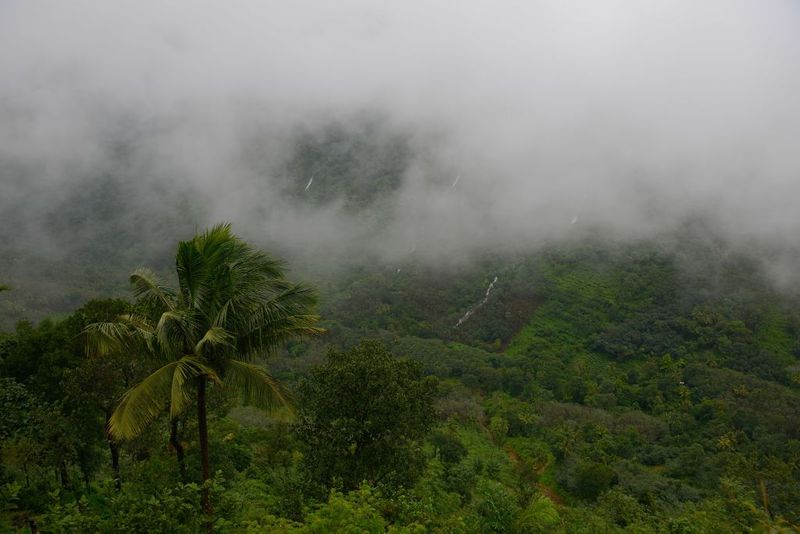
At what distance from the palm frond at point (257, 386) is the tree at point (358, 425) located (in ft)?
15.4

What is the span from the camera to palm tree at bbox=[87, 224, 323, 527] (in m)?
8.48

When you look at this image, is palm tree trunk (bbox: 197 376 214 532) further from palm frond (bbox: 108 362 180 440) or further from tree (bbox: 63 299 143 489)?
tree (bbox: 63 299 143 489)

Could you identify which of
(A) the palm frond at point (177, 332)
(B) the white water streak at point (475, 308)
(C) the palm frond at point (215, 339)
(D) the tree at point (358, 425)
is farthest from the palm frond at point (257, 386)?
(B) the white water streak at point (475, 308)

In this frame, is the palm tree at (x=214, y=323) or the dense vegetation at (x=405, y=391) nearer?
the palm tree at (x=214, y=323)

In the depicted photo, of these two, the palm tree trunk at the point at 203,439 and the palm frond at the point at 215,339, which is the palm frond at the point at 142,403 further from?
the palm tree trunk at the point at 203,439

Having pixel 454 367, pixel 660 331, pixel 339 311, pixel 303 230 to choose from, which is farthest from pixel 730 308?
pixel 303 230

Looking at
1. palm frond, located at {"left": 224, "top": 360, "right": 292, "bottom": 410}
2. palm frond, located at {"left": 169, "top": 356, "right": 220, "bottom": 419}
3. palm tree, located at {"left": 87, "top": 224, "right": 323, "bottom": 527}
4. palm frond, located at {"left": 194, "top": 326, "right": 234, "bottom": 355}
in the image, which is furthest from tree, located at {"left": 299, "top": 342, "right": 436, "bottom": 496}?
palm frond, located at {"left": 169, "top": 356, "right": 220, "bottom": 419}

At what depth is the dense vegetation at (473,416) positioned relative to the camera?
11633 mm

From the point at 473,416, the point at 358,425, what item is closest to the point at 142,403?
the point at 358,425

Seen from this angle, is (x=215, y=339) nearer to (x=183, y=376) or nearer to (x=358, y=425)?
(x=183, y=376)

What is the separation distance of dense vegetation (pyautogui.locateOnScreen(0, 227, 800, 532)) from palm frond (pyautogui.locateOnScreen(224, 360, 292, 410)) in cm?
20

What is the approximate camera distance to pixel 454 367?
89125mm

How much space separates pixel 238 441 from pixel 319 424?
36.6 ft

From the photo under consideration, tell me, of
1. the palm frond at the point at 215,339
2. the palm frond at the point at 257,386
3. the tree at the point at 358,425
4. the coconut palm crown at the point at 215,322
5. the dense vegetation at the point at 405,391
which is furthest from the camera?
the tree at the point at 358,425
